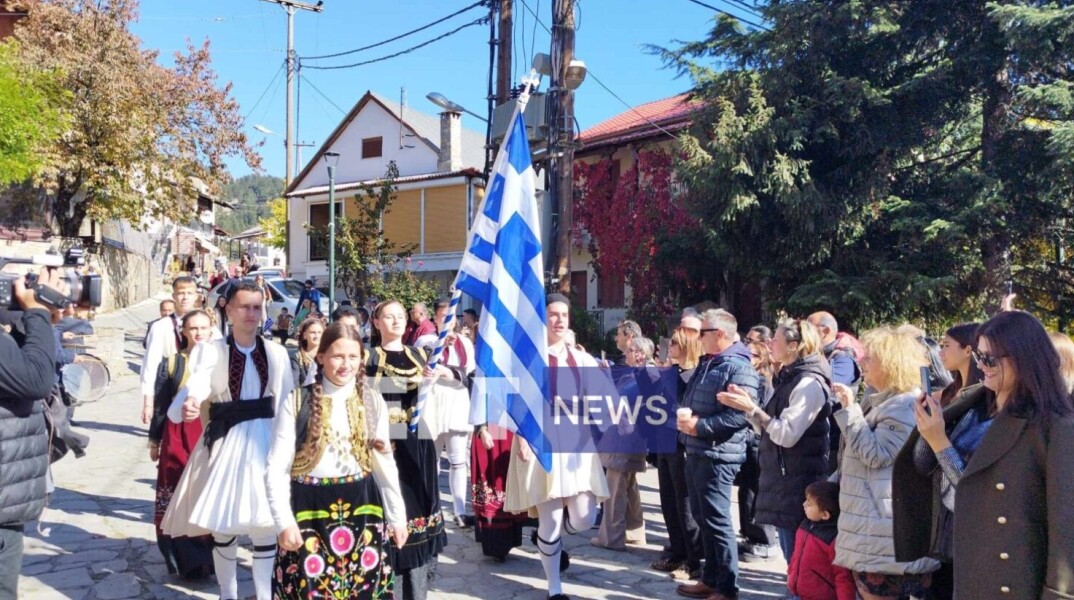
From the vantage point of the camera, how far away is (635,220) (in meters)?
20.4

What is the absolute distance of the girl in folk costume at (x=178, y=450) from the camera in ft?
17.4

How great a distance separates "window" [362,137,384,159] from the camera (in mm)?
32750

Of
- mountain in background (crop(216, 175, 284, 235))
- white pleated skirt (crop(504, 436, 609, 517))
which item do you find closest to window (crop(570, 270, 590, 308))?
white pleated skirt (crop(504, 436, 609, 517))

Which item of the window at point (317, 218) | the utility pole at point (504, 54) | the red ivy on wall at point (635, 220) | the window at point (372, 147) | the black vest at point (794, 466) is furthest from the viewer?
the window at point (372, 147)

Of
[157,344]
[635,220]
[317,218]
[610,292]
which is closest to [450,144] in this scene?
[317,218]

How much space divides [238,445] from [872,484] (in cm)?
332

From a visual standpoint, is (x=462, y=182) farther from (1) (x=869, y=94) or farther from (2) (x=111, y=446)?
(2) (x=111, y=446)

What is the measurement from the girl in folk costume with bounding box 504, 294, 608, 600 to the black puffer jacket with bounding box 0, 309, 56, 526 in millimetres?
2685

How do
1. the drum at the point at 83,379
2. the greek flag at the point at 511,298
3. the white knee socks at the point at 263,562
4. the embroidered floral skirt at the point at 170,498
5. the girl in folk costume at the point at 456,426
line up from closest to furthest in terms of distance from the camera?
the white knee socks at the point at 263,562 → the greek flag at the point at 511,298 → the embroidered floral skirt at the point at 170,498 → the girl in folk costume at the point at 456,426 → the drum at the point at 83,379

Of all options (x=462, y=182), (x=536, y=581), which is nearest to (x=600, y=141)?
(x=462, y=182)

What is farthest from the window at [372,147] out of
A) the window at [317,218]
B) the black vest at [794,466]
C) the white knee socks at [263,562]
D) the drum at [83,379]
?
the black vest at [794,466]

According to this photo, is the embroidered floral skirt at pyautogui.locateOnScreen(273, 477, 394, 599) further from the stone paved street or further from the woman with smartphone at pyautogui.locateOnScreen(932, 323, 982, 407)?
the woman with smartphone at pyautogui.locateOnScreen(932, 323, 982, 407)

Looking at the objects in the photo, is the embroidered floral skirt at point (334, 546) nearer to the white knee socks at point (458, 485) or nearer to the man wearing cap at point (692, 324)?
the man wearing cap at point (692, 324)

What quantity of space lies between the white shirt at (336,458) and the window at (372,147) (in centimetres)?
2972
